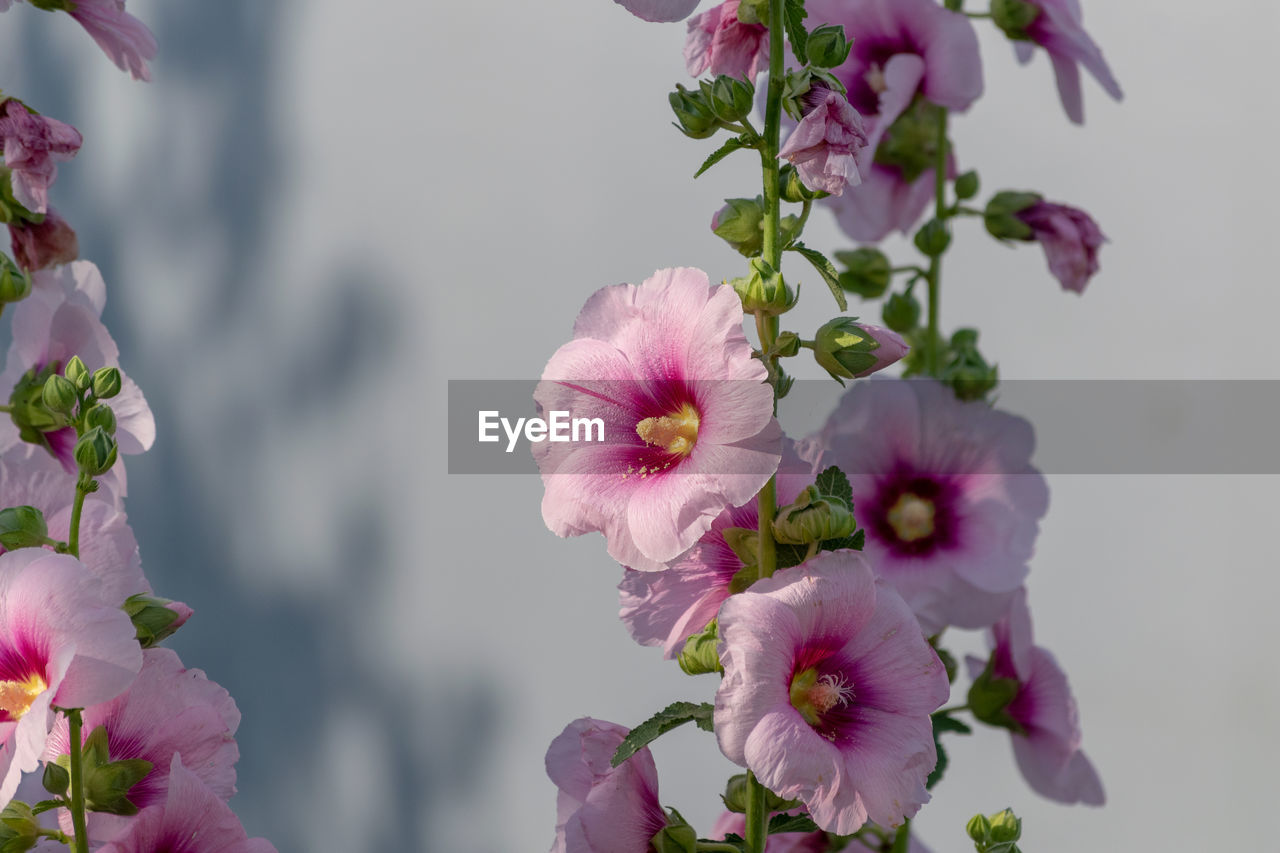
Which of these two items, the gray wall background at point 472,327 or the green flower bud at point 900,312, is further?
the gray wall background at point 472,327

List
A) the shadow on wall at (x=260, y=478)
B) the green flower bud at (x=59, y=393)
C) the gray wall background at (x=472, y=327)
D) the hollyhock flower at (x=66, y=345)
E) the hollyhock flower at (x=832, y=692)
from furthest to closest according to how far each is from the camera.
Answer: the shadow on wall at (x=260, y=478), the gray wall background at (x=472, y=327), the hollyhock flower at (x=66, y=345), the green flower bud at (x=59, y=393), the hollyhock flower at (x=832, y=692)

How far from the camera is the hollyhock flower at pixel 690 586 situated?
0.49 m

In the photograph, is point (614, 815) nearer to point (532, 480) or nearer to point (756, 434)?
point (756, 434)

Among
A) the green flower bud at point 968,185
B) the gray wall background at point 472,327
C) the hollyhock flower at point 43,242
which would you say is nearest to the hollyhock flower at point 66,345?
the hollyhock flower at point 43,242

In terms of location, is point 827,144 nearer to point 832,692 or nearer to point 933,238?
point 832,692

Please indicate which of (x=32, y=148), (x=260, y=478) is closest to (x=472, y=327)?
(x=260, y=478)

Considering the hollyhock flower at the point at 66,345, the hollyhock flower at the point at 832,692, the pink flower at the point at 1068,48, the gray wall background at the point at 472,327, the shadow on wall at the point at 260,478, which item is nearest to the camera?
the hollyhock flower at the point at 832,692

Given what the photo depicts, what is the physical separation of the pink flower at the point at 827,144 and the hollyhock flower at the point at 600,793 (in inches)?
8.9

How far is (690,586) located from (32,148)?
336 mm

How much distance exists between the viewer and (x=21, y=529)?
0.49 meters

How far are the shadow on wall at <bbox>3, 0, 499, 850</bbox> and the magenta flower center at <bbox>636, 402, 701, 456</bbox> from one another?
1.05 m

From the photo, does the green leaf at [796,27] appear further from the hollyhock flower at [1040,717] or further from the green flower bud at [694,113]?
the hollyhock flower at [1040,717]

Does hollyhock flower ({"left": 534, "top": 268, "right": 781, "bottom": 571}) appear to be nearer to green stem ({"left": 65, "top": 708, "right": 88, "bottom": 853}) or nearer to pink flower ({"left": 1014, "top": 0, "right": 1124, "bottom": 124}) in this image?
green stem ({"left": 65, "top": 708, "right": 88, "bottom": 853})

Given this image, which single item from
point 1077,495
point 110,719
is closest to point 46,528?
point 110,719
